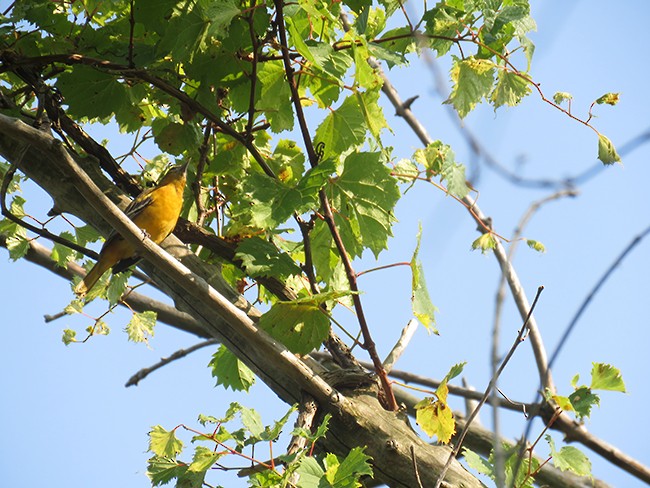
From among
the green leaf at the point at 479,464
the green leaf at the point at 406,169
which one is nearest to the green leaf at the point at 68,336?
the green leaf at the point at 406,169

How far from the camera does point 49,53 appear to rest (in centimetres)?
310

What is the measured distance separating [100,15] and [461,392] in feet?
9.02

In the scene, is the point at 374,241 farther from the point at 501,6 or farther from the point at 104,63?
the point at 104,63

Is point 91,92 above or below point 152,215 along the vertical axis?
above

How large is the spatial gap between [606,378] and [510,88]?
1.16m

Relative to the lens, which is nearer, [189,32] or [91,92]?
[189,32]

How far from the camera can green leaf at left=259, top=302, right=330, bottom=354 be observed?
2.62 m

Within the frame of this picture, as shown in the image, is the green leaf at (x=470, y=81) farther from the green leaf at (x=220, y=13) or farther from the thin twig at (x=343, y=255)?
the green leaf at (x=220, y=13)

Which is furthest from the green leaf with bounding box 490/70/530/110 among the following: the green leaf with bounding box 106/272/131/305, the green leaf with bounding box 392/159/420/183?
the green leaf with bounding box 106/272/131/305

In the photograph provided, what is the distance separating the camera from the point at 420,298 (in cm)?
269

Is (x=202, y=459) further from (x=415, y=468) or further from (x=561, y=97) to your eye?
(x=561, y=97)

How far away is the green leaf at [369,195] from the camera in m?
2.73

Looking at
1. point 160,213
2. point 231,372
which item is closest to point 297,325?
point 231,372

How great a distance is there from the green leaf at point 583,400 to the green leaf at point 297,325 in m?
0.87
